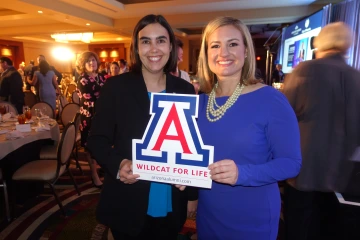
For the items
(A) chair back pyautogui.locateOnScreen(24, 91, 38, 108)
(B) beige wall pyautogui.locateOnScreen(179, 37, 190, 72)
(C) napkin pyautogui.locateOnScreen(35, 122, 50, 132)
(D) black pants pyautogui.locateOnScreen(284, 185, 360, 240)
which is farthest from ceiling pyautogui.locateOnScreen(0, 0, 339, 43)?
(B) beige wall pyautogui.locateOnScreen(179, 37, 190, 72)

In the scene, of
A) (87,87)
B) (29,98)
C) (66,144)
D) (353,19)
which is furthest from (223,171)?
(29,98)

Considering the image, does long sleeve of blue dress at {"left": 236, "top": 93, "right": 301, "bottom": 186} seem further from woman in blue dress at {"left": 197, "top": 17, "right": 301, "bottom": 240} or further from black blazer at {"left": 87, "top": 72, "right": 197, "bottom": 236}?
black blazer at {"left": 87, "top": 72, "right": 197, "bottom": 236}

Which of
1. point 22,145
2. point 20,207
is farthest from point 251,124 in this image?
point 20,207

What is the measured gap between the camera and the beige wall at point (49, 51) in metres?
14.7

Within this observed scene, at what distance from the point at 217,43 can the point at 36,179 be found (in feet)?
8.38

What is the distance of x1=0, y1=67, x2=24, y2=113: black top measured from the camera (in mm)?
5152

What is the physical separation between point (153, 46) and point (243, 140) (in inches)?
23.3

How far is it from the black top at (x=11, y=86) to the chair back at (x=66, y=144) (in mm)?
3147

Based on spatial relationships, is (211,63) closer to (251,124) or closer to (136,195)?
(251,124)

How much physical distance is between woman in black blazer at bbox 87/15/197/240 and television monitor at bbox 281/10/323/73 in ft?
14.9

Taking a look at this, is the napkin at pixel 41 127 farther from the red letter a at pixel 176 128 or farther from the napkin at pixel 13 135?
the red letter a at pixel 176 128

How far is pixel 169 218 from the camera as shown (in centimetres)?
125

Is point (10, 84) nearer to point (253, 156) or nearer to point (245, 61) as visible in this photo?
point (245, 61)

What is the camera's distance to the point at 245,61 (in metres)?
1.13
